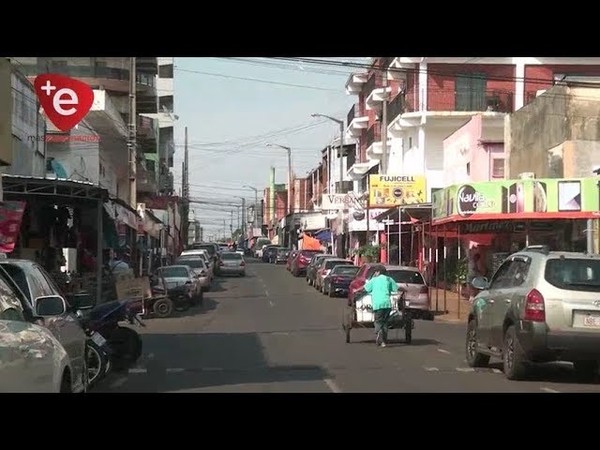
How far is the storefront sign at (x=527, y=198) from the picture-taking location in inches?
950

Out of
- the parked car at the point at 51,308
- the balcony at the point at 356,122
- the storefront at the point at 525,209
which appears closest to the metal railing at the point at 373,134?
the balcony at the point at 356,122

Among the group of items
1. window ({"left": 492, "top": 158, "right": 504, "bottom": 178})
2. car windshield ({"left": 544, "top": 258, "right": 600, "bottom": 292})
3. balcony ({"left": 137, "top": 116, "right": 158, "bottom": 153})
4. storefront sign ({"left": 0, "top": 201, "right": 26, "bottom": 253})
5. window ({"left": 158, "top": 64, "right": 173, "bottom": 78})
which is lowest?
car windshield ({"left": 544, "top": 258, "right": 600, "bottom": 292})

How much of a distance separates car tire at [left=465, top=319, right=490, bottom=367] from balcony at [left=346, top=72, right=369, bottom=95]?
48723 millimetres

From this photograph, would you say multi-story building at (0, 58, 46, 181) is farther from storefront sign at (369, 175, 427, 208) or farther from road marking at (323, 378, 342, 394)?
road marking at (323, 378, 342, 394)

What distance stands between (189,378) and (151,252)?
126 feet

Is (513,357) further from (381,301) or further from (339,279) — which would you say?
(339,279)

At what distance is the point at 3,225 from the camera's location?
19.6 meters

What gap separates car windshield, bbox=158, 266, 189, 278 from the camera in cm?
3077

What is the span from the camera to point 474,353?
15719mm

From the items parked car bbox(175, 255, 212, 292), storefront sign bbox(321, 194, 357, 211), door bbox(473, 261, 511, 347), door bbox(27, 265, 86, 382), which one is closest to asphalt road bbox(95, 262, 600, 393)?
door bbox(473, 261, 511, 347)

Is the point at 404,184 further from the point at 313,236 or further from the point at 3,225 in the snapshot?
the point at 313,236

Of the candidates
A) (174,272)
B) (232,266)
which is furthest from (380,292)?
(232,266)
